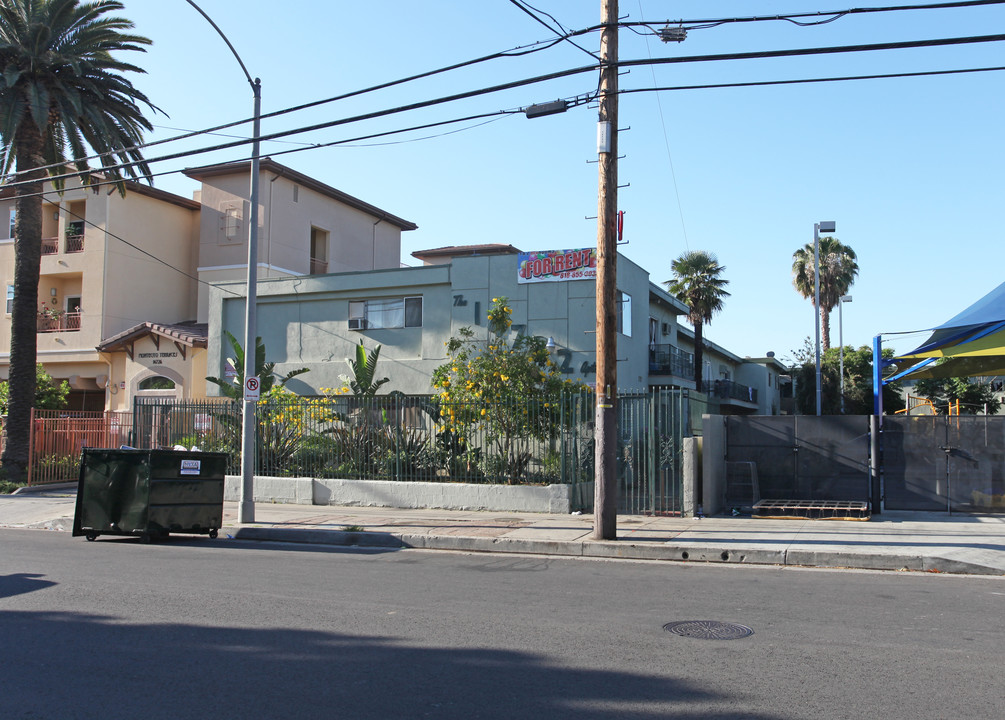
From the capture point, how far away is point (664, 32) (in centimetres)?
1252

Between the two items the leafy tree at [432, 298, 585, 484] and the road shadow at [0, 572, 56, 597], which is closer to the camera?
the road shadow at [0, 572, 56, 597]

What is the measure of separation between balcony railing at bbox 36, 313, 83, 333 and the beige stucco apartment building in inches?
1.6

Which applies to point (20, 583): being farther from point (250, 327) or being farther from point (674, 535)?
point (674, 535)

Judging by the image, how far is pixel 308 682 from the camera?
5.63 metres

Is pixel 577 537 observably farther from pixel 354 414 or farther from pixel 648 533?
pixel 354 414

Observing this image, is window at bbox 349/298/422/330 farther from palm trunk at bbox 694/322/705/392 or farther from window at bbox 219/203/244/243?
palm trunk at bbox 694/322/705/392

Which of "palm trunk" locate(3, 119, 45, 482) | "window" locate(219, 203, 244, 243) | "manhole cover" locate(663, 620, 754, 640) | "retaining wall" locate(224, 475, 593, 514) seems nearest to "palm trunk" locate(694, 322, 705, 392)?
"window" locate(219, 203, 244, 243)

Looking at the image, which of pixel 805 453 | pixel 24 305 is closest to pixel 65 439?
pixel 24 305

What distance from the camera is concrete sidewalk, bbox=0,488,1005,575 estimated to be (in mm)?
11102

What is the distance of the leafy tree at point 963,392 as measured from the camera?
3900 cm

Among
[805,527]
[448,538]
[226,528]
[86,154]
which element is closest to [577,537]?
[448,538]

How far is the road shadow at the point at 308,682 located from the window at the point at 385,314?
65.6 feet

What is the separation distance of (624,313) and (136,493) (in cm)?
1764

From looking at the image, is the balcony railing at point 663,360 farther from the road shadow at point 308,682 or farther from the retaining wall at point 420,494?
the road shadow at point 308,682
